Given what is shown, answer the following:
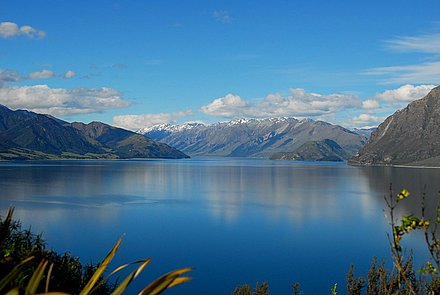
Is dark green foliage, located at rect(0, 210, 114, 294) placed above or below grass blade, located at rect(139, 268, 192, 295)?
below

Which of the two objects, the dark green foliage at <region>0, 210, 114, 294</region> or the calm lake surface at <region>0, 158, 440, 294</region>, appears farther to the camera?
the calm lake surface at <region>0, 158, 440, 294</region>

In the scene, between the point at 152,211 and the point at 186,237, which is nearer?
the point at 186,237

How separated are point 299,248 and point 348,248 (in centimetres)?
594

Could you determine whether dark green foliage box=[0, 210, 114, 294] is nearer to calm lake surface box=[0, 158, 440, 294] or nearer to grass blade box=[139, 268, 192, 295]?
grass blade box=[139, 268, 192, 295]

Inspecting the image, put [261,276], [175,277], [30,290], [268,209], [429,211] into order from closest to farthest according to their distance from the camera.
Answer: [30,290] < [175,277] < [261,276] < [429,211] < [268,209]

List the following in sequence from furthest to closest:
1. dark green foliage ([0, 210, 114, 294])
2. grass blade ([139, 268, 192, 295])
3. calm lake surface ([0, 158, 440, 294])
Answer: calm lake surface ([0, 158, 440, 294])
dark green foliage ([0, 210, 114, 294])
grass blade ([139, 268, 192, 295])

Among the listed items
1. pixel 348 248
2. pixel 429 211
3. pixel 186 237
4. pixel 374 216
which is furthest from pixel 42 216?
pixel 429 211

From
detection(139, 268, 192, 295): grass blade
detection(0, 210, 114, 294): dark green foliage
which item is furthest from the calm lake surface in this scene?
detection(139, 268, 192, 295): grass blade

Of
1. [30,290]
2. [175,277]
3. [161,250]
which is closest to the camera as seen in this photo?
[30,290]

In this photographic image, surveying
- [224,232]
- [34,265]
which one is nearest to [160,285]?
[34,265]

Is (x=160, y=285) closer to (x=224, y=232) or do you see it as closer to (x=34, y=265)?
(x=34, y=265)

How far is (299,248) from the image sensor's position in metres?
55.3

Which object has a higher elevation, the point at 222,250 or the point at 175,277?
the point at 175,277

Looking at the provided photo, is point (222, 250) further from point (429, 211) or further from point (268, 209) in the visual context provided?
point (429, 211)
